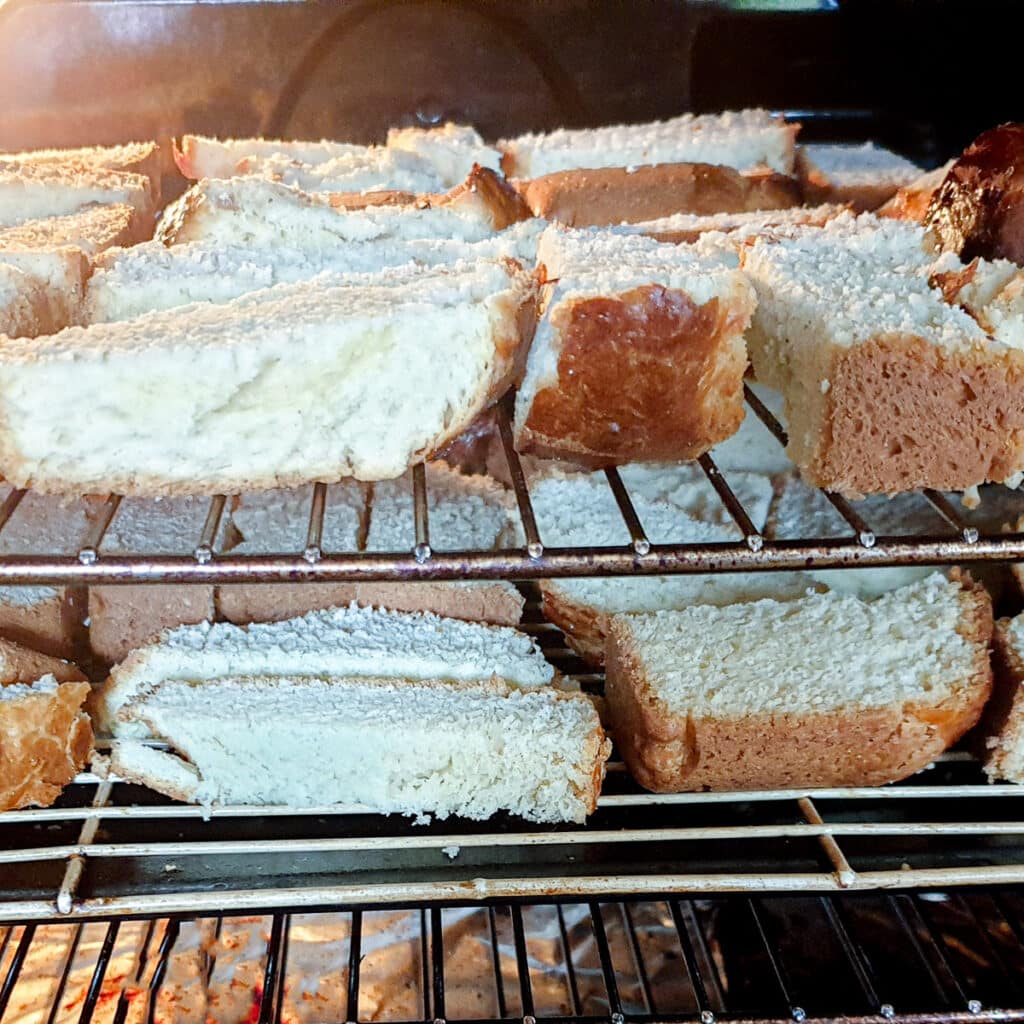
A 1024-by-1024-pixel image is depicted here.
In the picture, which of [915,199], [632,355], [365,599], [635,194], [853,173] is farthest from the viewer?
[853,173]

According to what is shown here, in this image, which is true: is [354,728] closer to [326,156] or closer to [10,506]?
[10,506]

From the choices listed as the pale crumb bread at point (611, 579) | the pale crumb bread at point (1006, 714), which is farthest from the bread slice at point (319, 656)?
the pale crumb bread at point (1006, 714)

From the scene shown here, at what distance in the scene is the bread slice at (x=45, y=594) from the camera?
1.33m

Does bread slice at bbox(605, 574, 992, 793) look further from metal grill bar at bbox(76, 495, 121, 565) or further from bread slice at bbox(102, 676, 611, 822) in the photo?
metal grill bar at bbox(76, 495, 121, 565)

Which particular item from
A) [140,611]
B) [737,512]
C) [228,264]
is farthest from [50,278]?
[737,512]

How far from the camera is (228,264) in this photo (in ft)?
4.33

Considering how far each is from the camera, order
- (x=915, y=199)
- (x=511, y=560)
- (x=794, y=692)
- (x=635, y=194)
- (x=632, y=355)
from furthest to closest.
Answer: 1. (x=635, y=194)
2. (x=915, y=199)
3. (x=794, y=692)
4. (x=632, y=355)
5. (x=511, y=560)

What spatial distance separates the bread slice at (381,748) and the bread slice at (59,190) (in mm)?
854

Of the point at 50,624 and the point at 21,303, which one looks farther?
the point at 50,624

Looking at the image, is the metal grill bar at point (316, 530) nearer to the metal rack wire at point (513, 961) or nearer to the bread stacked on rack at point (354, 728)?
the bread stacked on rack at point (354, 728)

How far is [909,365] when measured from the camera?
45.4 inches

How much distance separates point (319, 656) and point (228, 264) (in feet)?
1.76

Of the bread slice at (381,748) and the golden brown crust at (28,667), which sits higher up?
the golden brown crust at (28,667)

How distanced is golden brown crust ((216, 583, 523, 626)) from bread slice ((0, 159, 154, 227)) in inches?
29.0
